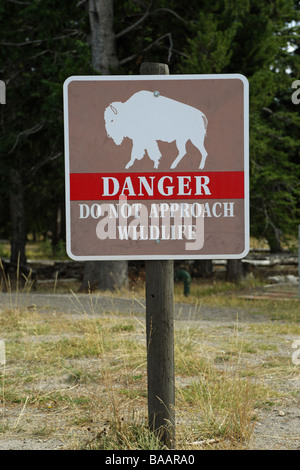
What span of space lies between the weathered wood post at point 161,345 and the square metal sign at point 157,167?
0.16 m

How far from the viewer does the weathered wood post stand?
→ 3.39m

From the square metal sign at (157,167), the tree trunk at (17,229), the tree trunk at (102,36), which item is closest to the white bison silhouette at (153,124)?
the square metal sign at (157,167)

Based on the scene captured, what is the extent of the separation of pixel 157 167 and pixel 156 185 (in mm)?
100

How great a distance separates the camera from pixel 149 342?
344cm

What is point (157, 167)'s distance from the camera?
10.8ft

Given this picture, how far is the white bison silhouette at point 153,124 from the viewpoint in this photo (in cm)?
326

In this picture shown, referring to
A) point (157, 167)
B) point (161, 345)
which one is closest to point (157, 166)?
point (157, 167)

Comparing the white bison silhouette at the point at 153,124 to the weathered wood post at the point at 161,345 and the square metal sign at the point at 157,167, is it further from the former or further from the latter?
the weathered wood post at the point at 161,345

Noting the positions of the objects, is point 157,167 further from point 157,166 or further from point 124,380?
point 124,380

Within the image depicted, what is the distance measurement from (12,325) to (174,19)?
353 inches

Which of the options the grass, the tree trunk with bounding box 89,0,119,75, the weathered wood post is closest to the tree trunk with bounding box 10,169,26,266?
the tree trunk with bounding box 89,0,119,75

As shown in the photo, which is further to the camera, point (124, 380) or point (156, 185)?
point (124, 380)

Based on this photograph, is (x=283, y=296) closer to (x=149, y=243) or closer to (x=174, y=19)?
(x=174, y=19)
